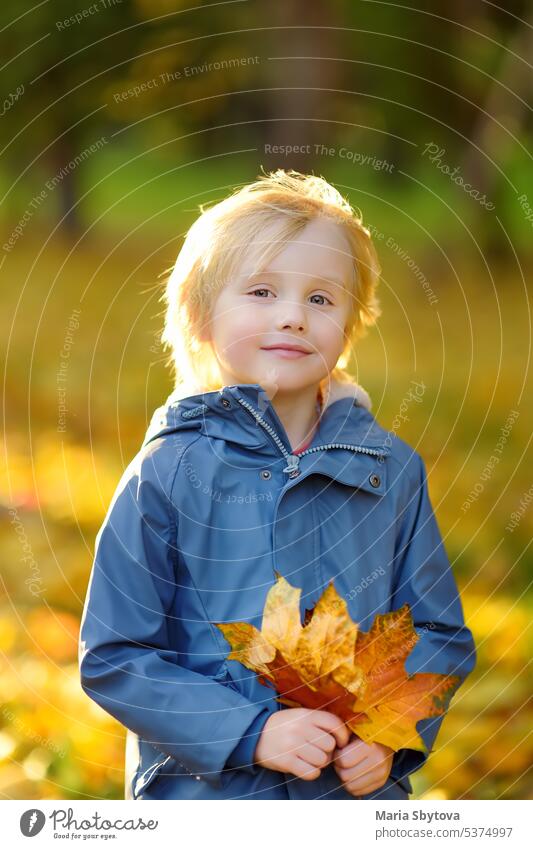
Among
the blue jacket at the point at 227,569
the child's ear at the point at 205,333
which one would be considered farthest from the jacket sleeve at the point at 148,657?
the child's ear at the point at 205,333

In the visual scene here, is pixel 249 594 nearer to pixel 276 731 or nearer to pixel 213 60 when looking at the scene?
pixel 276 731

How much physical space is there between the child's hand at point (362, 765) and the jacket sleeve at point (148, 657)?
0.49ft

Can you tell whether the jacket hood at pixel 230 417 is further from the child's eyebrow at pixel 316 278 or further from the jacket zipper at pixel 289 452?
the child's eyebrow at pixel 316 278

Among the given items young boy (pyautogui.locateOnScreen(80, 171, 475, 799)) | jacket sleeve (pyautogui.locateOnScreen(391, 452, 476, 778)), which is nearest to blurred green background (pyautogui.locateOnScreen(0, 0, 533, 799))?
young boy (pyautogui.locateOnScreen(80, 171, 475, 799))

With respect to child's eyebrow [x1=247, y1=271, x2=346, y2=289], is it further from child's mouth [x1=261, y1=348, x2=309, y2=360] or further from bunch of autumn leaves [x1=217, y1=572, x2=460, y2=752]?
bunch of autumn leaves [x1=217, y1=572, x2=460, y2=752]

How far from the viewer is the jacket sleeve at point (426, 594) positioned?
1899mm

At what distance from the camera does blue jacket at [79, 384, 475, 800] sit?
67.5 inches

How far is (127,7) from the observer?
788 cm

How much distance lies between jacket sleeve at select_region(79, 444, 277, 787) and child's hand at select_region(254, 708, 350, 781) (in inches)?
1.1

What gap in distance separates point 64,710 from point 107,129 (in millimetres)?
8263

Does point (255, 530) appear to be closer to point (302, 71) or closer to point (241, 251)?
point (241, 251)

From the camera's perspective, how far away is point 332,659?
1715 mm

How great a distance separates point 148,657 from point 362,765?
0.40 metres

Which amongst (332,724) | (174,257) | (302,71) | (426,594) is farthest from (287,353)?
(174,257)
